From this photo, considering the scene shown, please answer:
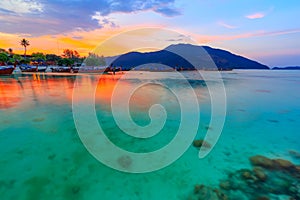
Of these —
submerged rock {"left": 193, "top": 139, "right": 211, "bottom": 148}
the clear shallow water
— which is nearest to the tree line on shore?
the clear shallow water

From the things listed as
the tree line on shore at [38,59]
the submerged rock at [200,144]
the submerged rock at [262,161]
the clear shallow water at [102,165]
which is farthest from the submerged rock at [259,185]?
the tree line on shore at [38,59]

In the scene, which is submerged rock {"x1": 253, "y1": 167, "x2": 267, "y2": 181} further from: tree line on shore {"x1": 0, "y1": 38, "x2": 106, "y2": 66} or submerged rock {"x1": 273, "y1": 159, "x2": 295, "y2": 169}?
tree line on shore {"x1": 0, "y1": 38, "x2": 106, "y2": 66}

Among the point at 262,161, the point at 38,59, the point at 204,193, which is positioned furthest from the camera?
the point at 38,59

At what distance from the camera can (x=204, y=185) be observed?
448cm

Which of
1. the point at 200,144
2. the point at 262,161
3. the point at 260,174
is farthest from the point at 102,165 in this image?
the point at 262,161

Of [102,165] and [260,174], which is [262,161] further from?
[102,165]

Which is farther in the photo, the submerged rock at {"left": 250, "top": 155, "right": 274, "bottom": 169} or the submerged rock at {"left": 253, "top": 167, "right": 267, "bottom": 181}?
the submerged rock at {"left": 250, "top": 155, "right": 274, "bottom": 169}

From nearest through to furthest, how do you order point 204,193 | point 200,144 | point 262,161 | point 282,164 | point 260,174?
point 204,193 → point 260,174 → point 282,164 → point 262,161 → point 200,144

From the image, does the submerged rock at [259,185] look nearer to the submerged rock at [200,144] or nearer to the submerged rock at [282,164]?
the submerged rock at [282,164]

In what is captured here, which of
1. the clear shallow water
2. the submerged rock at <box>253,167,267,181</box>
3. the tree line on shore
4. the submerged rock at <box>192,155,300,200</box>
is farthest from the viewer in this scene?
the tree line on shore

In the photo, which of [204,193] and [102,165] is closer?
[204,193]

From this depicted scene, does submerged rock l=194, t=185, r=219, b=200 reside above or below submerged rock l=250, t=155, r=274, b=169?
below

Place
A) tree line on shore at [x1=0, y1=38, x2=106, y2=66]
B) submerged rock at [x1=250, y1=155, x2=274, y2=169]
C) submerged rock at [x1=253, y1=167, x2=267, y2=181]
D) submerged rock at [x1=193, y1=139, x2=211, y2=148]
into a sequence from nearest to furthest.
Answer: submerged rock at [x1=253, y1=167, x2=267, y2=181] → submerged rock at [x1=250, y1=155, x2=274, y2=169] → submerged rock at [x1=193, y1=139, x2=211, y2=148] → tree line on shore at [x1=0, y1=38, x2=106, y2=66]

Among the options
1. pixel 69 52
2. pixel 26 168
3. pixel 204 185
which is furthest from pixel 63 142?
pixel 69 52
